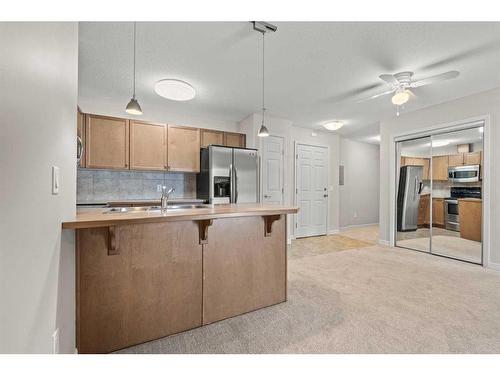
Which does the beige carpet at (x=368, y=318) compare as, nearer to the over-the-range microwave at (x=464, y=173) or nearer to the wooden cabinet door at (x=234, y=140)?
the over-the-range microwave at (x=464, y=173)

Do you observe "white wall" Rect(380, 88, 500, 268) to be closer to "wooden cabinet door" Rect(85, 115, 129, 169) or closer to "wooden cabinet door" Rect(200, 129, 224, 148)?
"wooden cabinet door" Rect(200, 129, 224, 148)

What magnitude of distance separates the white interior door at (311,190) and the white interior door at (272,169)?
695mm

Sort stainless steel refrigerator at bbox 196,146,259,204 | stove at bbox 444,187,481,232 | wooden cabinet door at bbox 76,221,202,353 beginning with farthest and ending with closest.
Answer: stainless steel refrigerator at bbox 196,146,259,204 < stove at bbox 444,187,481,232 < wooden cabinet door at bbox 76,221,202,353

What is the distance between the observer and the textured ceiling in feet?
6.66

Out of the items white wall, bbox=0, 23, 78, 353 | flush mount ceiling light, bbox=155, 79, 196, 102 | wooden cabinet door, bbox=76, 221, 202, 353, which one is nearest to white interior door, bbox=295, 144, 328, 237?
flush mount ceiling light, bbox=155, 79, 196, 102

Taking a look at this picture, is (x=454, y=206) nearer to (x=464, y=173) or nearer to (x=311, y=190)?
(x=464, y=173)

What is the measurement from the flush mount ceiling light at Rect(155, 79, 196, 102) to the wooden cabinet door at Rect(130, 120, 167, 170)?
1.16m

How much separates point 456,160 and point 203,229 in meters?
4.07

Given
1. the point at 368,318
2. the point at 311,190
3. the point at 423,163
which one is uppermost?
the point at 423,163

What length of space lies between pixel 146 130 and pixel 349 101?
3379 mm

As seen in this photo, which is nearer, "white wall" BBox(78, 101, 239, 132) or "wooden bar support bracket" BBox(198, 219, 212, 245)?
"wooden bar support bracket" BBox(198, 219, 212, 245)

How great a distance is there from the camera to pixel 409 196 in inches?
164

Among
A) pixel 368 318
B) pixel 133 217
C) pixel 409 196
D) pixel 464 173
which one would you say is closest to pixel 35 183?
pixel 133 217
